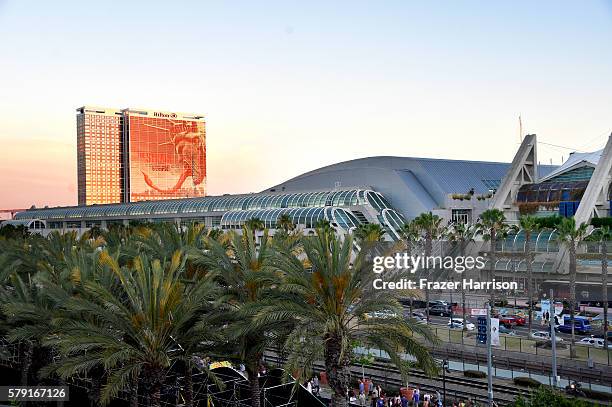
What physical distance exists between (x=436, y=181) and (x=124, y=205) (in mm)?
62644

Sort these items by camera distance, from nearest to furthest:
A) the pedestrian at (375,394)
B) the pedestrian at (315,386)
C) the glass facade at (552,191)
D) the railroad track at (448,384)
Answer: the pedestrian at (375,394), the pedestrian at (315,386), the railroad track at (448,384), the glass facade at (552,191)

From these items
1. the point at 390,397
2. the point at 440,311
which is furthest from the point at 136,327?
the point at 440,311

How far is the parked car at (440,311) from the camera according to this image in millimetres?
53406

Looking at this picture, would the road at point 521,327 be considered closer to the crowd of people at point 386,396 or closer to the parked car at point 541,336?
the parked car at point 541,336

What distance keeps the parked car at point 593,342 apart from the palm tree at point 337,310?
25354mm

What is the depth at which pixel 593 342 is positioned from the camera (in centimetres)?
3969

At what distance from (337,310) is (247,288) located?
4.43 metres

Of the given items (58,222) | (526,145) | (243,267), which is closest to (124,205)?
(58,222)

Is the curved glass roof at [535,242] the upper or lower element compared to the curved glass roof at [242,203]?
lower

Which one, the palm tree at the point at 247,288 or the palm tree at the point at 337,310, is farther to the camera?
the palm tree at the point at 247,288

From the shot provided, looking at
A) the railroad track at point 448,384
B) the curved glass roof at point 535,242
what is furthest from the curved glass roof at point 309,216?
the railroad track at point 448,384

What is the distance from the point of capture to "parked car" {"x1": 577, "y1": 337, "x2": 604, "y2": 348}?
39.0 m

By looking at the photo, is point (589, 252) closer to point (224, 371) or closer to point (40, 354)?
point (224, 371)

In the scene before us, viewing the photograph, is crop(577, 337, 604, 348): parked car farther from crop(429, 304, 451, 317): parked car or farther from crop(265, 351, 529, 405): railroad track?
crop(429, 304, 451, 317): parked car
